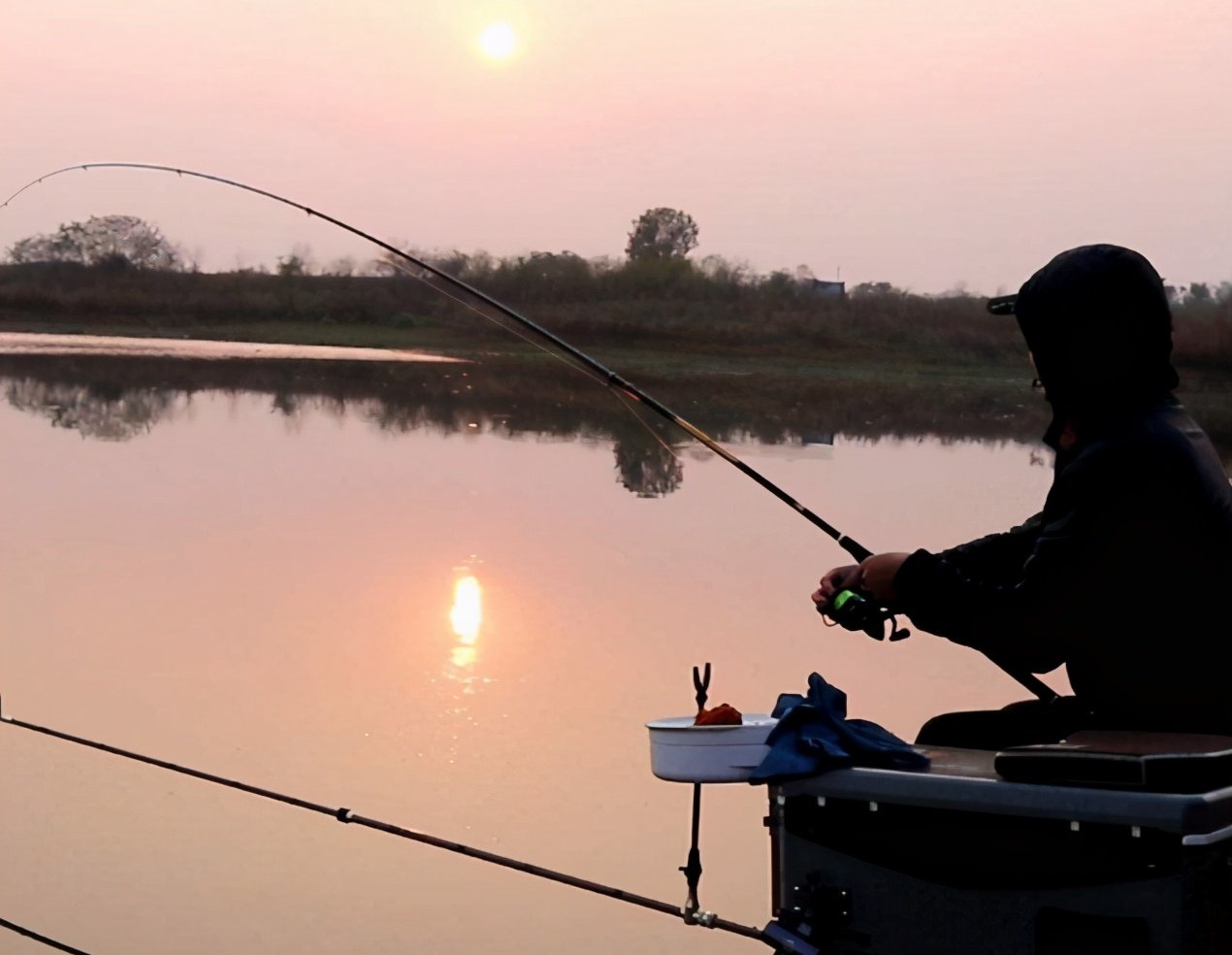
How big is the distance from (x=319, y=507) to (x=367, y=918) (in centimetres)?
602

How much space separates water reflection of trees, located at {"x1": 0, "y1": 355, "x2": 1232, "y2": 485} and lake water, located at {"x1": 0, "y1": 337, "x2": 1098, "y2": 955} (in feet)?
6.21

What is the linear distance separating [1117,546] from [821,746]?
415 millimetres

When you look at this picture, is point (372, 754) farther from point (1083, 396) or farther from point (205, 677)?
point (1083, 396)

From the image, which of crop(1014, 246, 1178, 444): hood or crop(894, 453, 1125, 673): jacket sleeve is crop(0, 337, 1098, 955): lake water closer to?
crop(894, 453, 1125, 673): jacket sleeve

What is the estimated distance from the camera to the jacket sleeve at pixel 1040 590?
2.09 meters

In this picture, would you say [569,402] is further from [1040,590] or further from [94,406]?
[1040,590]

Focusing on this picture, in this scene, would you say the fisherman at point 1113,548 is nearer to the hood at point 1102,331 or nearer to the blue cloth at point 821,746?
the hood at point 1102,331

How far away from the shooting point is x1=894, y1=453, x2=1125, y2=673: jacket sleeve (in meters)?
2.09

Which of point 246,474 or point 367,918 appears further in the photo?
point 246,474

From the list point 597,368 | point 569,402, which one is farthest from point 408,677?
point 569,402

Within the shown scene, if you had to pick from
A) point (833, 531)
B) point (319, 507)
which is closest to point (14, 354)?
point (319, 507)

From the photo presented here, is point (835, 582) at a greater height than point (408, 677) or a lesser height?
greater

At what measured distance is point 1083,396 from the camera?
7.30 ft

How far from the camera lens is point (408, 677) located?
586cm
